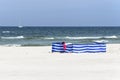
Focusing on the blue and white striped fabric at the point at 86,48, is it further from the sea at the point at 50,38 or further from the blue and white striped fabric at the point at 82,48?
the sea at the point at 50,38

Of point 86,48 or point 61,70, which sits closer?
point 61,70

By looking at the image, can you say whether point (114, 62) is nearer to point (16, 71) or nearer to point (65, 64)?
point (65, 64)

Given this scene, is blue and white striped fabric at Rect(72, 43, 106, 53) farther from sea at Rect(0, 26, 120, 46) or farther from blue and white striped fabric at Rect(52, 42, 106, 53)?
sea at Rect(0, 26, 120, 46)

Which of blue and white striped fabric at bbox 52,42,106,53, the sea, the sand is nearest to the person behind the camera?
the sand

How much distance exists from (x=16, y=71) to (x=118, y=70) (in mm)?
A: 4591

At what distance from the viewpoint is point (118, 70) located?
18859 mm

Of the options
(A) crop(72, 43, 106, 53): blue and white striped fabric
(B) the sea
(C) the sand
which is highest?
(C) the sand

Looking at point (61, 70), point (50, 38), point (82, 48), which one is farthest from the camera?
point (50, 38)

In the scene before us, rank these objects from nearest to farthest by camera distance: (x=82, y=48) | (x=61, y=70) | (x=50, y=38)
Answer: (x=61, y=70)
(x=82, y=48)
(x=50, y=38)

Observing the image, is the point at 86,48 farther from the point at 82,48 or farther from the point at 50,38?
the point at 50,38

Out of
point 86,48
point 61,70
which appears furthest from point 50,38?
point 61,70

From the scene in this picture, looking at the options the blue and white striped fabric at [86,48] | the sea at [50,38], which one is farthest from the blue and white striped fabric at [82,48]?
the sea at [50,38]

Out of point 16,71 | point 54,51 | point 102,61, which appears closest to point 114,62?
point 102,61

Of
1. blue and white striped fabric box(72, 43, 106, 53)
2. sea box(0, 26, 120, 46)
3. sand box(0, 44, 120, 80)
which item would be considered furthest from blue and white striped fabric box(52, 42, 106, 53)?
sea box(0, 26, 120, 46)
